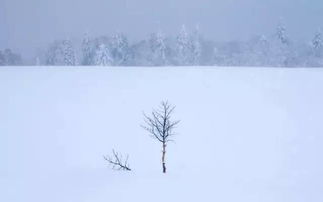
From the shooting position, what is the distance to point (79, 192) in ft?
50.3

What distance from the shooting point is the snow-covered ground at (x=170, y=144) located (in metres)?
15.6

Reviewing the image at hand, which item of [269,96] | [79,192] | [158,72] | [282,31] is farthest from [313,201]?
[282,31]

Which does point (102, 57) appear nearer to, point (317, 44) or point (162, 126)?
point (317, 44)

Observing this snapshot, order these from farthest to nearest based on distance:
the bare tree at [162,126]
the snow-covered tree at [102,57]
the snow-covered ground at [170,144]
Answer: the snow-covered tree at [102,57], the bare tree at [162,126], the snow-covered ground at [170,144]

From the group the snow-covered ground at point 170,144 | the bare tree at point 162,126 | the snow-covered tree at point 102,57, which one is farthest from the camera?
the snow-covered tree at point 102,57

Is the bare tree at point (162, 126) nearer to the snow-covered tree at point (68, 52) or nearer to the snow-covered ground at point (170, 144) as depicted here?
the snow-covered ground at point (170, 144)

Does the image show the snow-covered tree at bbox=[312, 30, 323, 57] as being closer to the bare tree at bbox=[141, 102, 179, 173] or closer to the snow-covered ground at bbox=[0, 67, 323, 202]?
the snow-covered ground at bbox=[0, 67, 323, 202]

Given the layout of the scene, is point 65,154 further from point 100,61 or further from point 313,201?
point 100,61

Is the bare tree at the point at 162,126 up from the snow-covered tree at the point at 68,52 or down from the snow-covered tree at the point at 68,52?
down

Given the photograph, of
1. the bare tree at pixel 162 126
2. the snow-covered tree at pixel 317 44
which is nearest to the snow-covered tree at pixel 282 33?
the snow-covered tree at pixel 317 44

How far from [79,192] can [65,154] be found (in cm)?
923

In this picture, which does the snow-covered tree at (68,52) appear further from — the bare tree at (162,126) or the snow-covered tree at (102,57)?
the bare tree at (162,126)

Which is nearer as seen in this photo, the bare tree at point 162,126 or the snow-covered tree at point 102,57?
the bare tree at point 162,126

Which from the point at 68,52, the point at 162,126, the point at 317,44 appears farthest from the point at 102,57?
the point at 162,126
